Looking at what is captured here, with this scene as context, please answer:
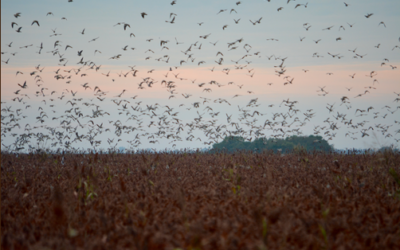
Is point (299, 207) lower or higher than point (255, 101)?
lower

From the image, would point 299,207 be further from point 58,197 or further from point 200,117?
point 200,117

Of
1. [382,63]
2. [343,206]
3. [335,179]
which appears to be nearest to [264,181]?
[335,179]

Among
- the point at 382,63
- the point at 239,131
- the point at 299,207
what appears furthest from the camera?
the point at 239,131

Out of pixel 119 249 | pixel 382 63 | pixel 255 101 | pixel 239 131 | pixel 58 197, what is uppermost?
pixel 382 63

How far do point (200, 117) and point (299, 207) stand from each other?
41.1ft

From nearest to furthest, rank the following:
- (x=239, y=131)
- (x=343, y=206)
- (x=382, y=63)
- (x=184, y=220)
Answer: (x=184, y=220) → (x=343, y=206) → (x=382, y=63) → (x=239, y=131)

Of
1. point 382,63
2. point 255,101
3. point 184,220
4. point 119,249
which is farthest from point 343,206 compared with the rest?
point 382,63

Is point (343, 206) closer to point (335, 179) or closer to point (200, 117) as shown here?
point (335, 179)

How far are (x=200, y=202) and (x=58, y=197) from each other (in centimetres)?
219

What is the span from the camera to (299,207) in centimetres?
507

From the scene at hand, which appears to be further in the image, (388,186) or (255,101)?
(255,101)

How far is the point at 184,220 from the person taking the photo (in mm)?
4324

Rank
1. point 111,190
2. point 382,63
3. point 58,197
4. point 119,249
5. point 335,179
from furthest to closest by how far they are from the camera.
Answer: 1. point 382,63
2. point 335,179
3. point 111,190
4. point 58,197
5. point 119,249

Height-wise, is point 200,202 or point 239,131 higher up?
point 239,131
